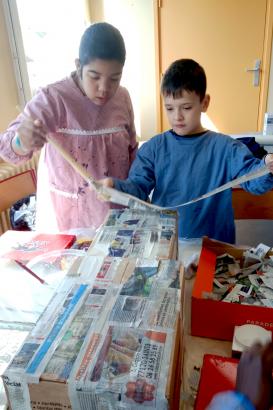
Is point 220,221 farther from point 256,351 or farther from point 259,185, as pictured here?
point 256,351

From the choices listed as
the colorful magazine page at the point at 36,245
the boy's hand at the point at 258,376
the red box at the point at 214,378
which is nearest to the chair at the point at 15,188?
the colorful magazine page at the point at 36,245

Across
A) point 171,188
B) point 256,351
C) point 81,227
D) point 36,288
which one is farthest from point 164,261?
point 81,227

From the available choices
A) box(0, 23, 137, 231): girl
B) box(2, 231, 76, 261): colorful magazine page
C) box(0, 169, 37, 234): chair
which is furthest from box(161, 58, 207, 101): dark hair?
box(0, 169, 37, 234): chair

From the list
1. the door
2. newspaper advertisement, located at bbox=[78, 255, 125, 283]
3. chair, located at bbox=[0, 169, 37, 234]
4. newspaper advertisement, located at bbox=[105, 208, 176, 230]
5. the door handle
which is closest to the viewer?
newspaper advertisement, located at bbox=[78, 255, 125, 283]

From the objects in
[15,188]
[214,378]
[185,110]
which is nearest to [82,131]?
[185,110]

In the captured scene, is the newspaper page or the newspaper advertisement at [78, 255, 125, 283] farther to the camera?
the newspaper advertisement at [78, 255, 125, 283]

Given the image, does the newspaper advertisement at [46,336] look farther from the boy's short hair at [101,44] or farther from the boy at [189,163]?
the boy's short hair at [101,44]

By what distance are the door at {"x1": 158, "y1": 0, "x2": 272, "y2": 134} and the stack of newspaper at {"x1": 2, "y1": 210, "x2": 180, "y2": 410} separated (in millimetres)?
3175

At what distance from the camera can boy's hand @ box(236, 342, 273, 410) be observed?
1.52ft

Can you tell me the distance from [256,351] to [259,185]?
0.59 metres

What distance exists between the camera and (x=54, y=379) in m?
0.45

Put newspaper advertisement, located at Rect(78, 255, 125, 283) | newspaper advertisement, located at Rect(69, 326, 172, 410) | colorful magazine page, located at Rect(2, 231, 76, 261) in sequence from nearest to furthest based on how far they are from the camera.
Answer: newspaper advertisement, located at Rect(69, 326, 172, 410) < newspaper advertisement, located at Rect(78, 255, 125, 283) < colorful magazine page, located at Rect(2, 231, 76, 261)

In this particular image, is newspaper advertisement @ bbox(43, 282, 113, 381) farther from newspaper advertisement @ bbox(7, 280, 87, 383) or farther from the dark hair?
the dark hair

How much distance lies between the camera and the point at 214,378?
1.99 feet
